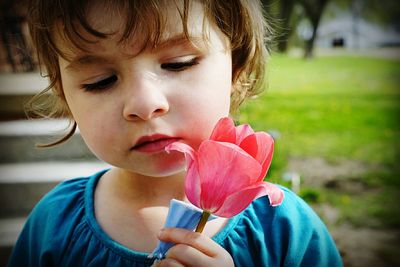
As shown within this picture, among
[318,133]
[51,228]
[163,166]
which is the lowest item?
[318,133]

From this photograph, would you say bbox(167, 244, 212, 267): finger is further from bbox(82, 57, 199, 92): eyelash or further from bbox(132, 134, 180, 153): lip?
bbox(82, 57, 199, 92): eyelash

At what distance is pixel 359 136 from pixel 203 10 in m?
3.67

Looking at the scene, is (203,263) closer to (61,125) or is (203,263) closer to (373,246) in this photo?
(373,246)

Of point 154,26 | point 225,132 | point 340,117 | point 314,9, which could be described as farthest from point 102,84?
point 314,9

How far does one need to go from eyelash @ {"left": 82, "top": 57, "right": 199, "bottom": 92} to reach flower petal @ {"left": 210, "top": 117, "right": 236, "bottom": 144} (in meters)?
0.21

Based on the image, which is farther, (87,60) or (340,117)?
(340,117)

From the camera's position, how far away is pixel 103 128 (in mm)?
917

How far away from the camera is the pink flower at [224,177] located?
2.34 ft

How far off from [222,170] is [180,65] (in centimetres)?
29

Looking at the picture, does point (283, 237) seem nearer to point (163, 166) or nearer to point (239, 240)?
point (239, 240)

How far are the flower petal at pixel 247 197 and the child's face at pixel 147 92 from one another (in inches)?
8.7

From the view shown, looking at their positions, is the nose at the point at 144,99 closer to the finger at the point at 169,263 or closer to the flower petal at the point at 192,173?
the flower petal at the point at 192,173

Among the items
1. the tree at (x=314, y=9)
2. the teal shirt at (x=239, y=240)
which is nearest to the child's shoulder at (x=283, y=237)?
the teal shirt at (x=239, y=240)

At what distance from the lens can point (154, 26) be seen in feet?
2.92
